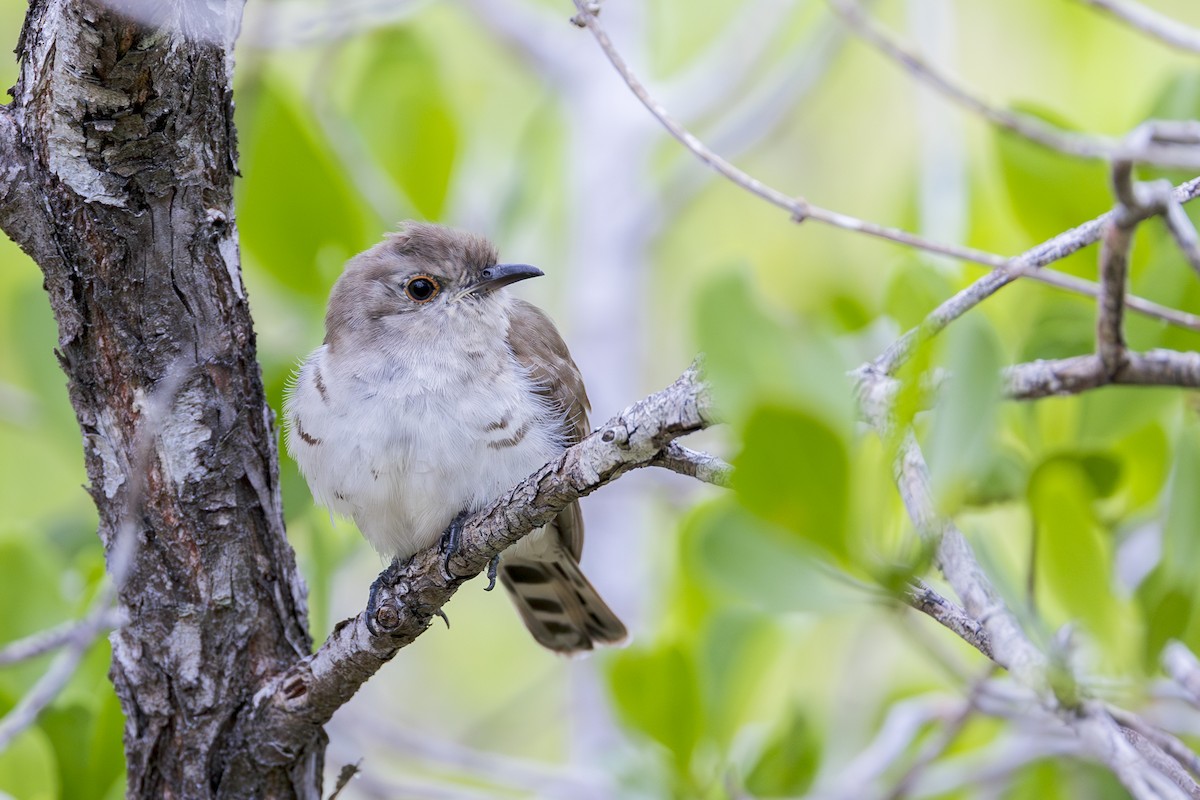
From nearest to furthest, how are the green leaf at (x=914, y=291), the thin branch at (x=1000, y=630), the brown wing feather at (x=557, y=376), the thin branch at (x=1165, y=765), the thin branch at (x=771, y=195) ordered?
the thin branch at (x=1000, y=630)
the thin branch at (x=1165, y=765)
the thin branch at (x=771, y=195)
the green leaf at (x=914, y=291)
the brown wing feather at (x=557, y=376)

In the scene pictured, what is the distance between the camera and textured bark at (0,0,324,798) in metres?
2.31

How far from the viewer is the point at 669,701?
3.33 meters

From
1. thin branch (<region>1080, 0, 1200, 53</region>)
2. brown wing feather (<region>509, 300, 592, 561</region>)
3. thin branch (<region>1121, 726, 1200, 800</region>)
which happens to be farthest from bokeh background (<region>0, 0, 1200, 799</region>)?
thin branch (<region>1080, 0, 1200, 53</region>)

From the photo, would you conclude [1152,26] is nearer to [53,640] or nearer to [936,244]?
[936,244]

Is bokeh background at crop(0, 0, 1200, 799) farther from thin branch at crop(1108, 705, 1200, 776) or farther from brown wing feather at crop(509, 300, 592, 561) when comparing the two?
brown wing feather at crop(509, 300, 592, 561)

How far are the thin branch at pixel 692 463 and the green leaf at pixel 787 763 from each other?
1.25 m

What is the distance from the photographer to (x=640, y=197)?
6.42 metres

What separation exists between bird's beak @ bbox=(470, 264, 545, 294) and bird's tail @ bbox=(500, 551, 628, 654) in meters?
0.88

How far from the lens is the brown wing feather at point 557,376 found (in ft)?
11.9

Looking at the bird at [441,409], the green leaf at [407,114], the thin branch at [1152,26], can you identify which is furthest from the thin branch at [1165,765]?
the green leaf at [407,114]

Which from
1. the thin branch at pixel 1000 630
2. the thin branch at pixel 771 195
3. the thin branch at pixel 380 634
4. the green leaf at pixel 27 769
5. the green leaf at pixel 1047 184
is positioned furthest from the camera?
the green leaf at pixel 1047 184

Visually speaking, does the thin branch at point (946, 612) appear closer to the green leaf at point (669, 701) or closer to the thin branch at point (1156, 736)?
the thin branch at point (1156, 736)

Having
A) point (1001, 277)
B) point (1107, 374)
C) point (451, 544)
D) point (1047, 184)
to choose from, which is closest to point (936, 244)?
point (1001, 277)

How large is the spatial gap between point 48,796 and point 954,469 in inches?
90.1
